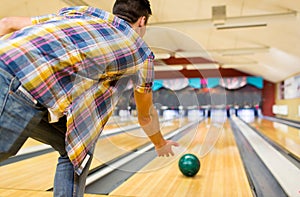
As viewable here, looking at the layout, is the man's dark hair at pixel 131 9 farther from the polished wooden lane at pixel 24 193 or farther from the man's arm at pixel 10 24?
the polished wooden lane at pixel 24 193

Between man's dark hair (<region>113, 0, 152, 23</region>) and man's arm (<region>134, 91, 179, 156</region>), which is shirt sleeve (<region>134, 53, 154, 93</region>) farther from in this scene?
man's dark hair (<region>113, 0, 152, 23</region>)

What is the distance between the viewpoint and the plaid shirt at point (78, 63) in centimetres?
78

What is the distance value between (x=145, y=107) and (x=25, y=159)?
7.79ft

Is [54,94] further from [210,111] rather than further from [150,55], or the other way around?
[210,111]

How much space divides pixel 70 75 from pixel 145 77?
256mm

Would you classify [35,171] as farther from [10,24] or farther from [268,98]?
[268,98]

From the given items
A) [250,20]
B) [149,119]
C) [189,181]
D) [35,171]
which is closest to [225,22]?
[250,20]

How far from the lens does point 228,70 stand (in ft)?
43.4

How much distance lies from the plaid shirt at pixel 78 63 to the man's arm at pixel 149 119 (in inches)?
2.7

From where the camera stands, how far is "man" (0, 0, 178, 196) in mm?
776

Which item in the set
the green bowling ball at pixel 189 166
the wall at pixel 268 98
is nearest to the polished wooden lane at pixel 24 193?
the green bowling ball at pixel 189 166

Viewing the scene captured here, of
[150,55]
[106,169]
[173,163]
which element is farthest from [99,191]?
[150,55]

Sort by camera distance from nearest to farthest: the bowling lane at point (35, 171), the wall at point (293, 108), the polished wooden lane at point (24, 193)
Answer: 1. the polished wooden lane at point (24, 193)
2. the bowling lane at point (35, 171)
3. the wall at point (293, 108)

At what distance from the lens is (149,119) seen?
1.13 m
